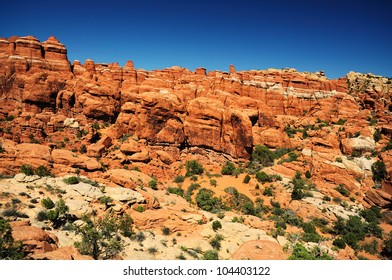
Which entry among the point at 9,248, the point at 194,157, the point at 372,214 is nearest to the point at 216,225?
the point at 9,248

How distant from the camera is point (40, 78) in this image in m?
39.3

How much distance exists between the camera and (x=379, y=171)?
91.4 feet

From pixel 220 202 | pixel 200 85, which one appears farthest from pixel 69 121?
pixel 220 202

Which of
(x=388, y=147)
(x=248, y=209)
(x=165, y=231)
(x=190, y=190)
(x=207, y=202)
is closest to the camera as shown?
(x=165, y=231)

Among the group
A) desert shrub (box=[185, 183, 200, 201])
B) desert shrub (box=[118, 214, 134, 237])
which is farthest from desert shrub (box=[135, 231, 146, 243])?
desert shrub (box=[185, 183, 200, 201])

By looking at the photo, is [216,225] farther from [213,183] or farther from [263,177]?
[263,177]

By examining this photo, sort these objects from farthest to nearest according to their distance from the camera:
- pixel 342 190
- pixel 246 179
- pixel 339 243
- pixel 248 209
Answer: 1. pixel 246 179
2. pixel 342 190
3. pixel 248 209
4. pixel 339 243

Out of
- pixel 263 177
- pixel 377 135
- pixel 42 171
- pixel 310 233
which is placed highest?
pixel 377 135

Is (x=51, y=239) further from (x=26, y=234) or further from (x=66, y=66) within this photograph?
(x=66, y=66)

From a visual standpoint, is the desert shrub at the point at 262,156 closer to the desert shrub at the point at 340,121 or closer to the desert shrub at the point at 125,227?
the desert shrub at the point at 340,121

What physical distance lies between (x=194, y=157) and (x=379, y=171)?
848 inches

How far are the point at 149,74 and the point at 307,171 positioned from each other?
120 feet

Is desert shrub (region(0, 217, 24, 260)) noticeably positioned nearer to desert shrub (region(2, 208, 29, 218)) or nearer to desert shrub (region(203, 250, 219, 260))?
desert shrub (region(2, 208, 29, 218))

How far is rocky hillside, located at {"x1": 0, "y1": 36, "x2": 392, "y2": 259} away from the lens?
57.3ft
